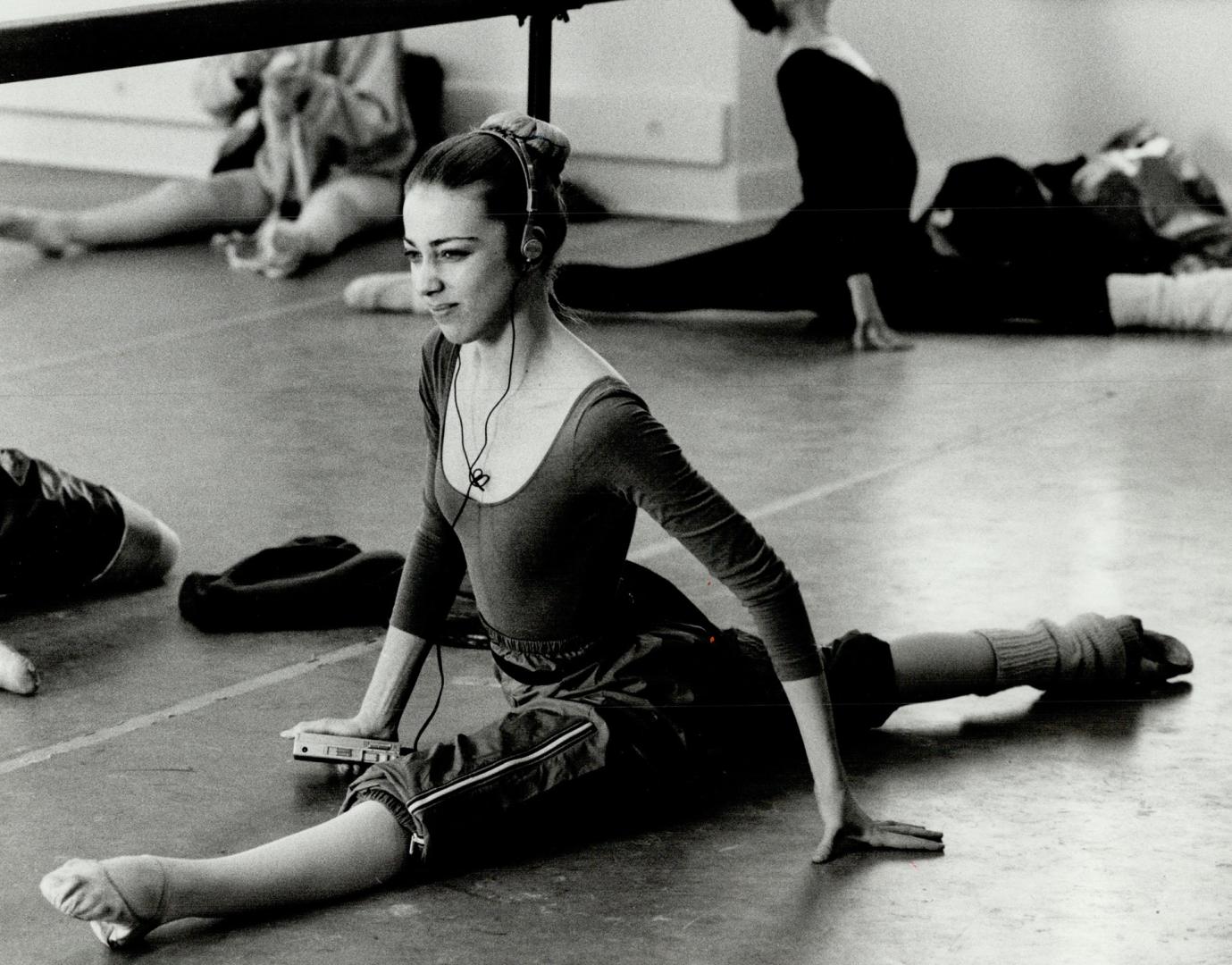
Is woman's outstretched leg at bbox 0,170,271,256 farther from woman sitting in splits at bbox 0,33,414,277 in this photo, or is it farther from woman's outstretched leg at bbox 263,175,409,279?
woman's outstretched leg at bbox 263,175,409,279

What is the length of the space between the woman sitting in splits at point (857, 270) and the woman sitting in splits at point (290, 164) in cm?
140

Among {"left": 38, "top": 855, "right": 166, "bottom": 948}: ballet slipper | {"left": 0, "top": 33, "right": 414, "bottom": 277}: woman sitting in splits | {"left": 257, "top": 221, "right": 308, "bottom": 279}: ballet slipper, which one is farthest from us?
{"left": 0, "top": 33, "right": 414, "bottom": 277}: woman sitting in splits

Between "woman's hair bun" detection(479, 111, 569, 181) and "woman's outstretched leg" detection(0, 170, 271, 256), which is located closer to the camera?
"woman's hair bun" detection(479, 111, 569, 181)

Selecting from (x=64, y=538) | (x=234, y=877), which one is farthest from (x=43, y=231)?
(x=234, y=877)

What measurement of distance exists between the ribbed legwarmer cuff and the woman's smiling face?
788mm

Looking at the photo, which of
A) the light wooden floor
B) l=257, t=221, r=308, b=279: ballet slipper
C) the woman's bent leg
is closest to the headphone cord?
the light wooden floor

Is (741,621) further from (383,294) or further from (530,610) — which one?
(383,294)

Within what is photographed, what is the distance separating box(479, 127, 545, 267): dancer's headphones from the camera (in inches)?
81.1

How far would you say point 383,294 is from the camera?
496cm

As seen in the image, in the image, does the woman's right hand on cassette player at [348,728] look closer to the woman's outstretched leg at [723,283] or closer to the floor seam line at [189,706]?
the floor seam line at [189,706]

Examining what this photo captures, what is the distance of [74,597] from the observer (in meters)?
2.97

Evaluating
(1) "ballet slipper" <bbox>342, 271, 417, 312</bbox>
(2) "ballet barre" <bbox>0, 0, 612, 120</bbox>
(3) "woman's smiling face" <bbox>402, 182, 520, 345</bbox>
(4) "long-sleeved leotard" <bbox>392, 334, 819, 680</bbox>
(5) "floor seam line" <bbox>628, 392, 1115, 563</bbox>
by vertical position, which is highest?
(2) "ballet barre" <bbox>0, 0, 612, 120</bbox>

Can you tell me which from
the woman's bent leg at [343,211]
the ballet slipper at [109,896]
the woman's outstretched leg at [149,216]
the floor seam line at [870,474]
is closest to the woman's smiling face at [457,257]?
the ballet slipper at [109,896]

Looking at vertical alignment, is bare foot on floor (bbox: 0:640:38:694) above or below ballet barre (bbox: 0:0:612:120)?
below
